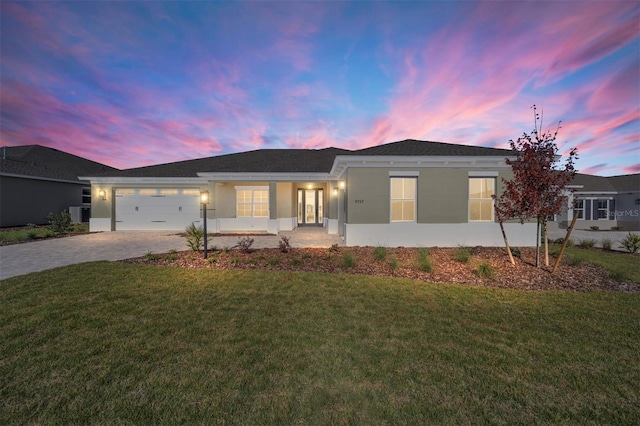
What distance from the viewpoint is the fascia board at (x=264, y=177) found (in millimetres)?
15266

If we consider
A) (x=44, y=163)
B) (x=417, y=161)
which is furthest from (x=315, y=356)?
(x=44, y=163)

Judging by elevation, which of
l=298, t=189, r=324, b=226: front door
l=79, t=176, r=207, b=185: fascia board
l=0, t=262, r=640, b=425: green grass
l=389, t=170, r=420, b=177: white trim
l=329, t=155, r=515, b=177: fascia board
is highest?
l=329, t=155, r=515, b=177: fascia board

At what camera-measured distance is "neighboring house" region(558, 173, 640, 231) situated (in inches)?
839

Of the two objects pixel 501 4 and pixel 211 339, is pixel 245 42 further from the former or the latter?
pixel 211 339

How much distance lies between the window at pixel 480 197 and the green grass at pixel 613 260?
111 inches

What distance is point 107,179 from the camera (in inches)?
662

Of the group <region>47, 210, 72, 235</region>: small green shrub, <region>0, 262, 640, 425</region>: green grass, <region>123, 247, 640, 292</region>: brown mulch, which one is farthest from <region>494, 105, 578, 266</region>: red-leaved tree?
<region>47, 210, 72, 235</region>: small green shrub

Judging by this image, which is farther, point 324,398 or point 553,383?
point 553,383

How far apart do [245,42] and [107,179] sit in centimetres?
1328

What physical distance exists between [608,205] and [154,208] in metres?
38.1

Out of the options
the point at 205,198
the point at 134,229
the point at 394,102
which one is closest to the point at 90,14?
the point at 205,198

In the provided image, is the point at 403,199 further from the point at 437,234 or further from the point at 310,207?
the point at 310,207

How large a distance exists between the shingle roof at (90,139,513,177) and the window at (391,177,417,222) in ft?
4.30

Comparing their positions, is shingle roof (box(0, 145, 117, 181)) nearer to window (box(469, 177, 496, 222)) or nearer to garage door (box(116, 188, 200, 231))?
garage door (box(116, 188, 200, 231))
